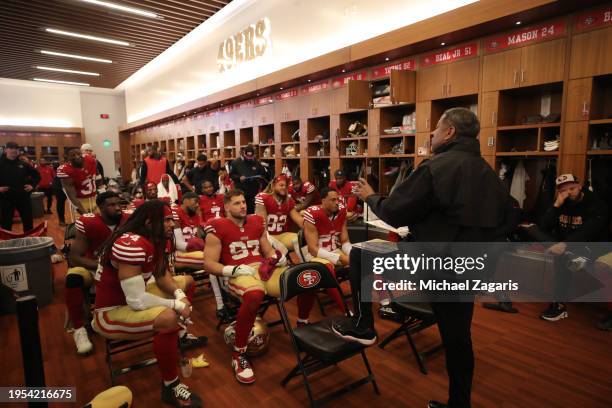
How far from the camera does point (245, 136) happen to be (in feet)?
31.3

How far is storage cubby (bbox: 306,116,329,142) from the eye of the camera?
24.0 feet

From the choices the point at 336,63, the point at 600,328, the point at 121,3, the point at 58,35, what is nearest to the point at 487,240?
the point at 600,328

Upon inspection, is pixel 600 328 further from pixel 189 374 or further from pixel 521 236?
pixel 189 374

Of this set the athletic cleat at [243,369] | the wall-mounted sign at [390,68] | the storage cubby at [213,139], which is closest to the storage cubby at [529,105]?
the wall-mounted sign at [390,68]

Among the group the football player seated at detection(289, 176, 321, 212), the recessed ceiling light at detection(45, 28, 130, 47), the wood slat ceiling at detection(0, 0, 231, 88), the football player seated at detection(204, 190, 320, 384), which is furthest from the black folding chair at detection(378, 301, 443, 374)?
the recessed ceiling light at detection(45, 28, 130, 47)

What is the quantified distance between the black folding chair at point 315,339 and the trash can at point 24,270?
→ 272 centimetres

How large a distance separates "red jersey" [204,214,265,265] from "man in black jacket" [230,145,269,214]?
2.83 meters

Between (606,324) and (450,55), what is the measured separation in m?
3.55

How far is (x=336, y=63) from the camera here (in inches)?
231

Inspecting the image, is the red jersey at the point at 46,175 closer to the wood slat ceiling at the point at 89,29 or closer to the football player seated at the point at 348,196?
the wood slat ceiling at the point at 89,29

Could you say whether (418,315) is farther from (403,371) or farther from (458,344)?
(458,344)

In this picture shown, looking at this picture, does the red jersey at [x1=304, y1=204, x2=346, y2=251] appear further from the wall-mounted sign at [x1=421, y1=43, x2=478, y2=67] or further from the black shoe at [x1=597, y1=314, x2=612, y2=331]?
the wall-mounted sign at [x1=421, y1=43, x2=478, y2=67]

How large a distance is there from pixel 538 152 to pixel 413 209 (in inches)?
136

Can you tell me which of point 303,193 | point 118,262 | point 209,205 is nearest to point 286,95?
point 303,193
